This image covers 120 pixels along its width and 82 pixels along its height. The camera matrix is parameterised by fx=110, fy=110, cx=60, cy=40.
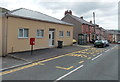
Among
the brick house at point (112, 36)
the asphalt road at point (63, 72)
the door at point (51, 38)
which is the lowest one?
the asphalt road at point (63, 72)

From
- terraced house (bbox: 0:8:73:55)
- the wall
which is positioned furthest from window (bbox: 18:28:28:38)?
the wall

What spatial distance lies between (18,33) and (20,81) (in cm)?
767

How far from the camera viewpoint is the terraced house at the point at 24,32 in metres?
10.5

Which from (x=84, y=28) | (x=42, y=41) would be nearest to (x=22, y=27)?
(x=42, y=41)

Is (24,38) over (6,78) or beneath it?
over

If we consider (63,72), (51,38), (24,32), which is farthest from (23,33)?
(63,72)

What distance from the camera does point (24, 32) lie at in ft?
40.9

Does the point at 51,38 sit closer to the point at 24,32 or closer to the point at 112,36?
the point at 24,32

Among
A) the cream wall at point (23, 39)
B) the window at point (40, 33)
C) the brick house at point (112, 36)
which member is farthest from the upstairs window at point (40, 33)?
the brick house at point (112, 36)

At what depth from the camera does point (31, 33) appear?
13.2m

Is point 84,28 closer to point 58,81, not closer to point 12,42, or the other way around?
point 12,42

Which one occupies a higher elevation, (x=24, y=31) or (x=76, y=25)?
(x=76, y=25)

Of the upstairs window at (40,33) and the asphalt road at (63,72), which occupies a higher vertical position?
the upstairs window at (40,33)

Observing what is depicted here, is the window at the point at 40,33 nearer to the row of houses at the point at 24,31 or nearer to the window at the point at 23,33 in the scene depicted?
the row of houses at the point at 24,31
